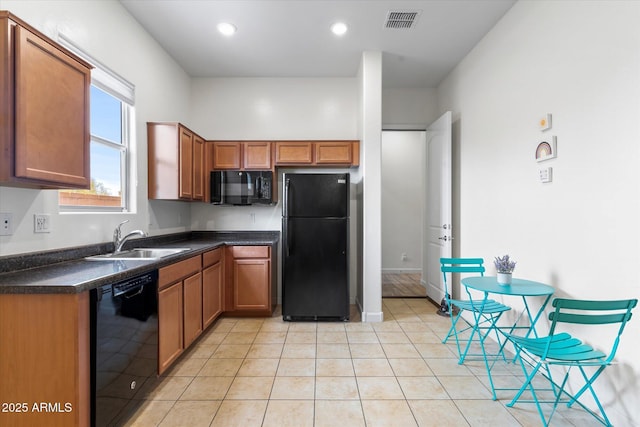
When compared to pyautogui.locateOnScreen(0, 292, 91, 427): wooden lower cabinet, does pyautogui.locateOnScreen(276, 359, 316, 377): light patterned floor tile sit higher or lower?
lower

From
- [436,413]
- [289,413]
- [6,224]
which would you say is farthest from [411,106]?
[6,224]

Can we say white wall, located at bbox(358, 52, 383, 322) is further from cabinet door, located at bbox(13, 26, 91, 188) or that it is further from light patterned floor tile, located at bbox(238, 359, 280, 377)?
cabinet door, located at bbox(13, 26, 91, 188)

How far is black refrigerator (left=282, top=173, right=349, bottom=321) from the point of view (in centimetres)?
357

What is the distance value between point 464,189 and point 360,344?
2137mm

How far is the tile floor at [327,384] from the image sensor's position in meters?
1.93

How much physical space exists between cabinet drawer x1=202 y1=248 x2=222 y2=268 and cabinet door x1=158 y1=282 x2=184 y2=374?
1.75ft

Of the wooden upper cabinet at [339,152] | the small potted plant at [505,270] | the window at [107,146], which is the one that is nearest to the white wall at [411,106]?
the wooden upper cabinet at [339,152]

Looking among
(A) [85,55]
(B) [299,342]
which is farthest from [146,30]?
(B) [299,342]

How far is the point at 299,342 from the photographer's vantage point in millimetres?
3070

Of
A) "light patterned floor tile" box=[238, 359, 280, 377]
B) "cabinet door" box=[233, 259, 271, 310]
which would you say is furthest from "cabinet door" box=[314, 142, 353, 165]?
"light patterned floor tile" box=[238, 359, 280, 377]

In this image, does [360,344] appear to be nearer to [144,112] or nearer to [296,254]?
[296,254]

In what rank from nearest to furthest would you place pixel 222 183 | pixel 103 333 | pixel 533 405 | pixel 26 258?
pixel 103 333 → pixel 26 258 → pixel 533 405 → pixel 222 183

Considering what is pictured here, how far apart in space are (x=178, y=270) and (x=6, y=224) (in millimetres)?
1060

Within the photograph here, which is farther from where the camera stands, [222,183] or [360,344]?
[222,183]
